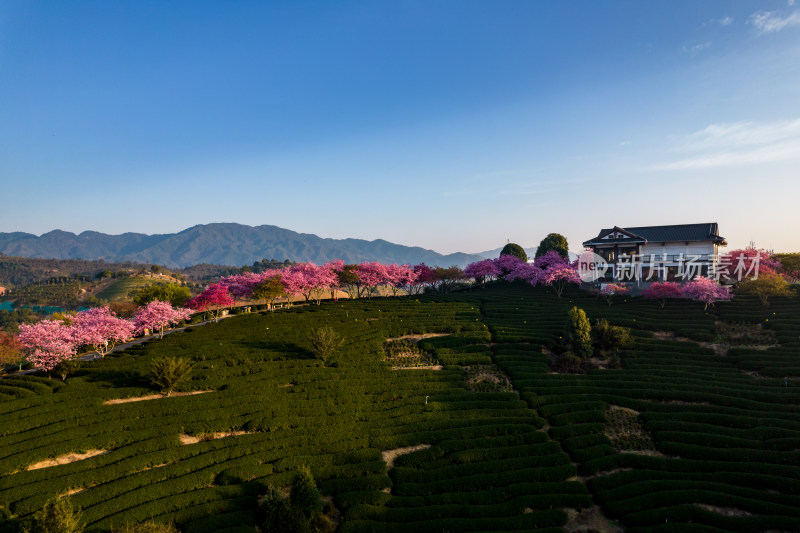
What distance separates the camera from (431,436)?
20797mm

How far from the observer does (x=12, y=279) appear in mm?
Result: 198500

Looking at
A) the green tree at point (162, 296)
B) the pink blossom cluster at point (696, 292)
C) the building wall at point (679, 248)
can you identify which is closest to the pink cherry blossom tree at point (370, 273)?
the green tree at point (162, 296)

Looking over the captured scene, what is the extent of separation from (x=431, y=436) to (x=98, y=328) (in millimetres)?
29994

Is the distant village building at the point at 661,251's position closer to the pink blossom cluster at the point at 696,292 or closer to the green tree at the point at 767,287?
the pink blossom cluster at the point at 696,292

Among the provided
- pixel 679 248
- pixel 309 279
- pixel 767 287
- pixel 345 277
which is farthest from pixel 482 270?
pixel 767 287

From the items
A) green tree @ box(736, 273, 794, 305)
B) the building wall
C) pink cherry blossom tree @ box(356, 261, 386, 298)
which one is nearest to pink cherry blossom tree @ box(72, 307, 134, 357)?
pink cherry blossom tree @ box(356, 261, 386, 298)

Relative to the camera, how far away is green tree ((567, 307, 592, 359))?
32.3m

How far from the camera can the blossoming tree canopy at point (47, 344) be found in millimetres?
28719

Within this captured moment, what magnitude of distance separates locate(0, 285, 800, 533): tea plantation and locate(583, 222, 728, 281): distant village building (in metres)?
19.4

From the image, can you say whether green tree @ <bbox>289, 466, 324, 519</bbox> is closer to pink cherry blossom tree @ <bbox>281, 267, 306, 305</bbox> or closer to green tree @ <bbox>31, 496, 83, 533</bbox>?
green tree @ <bbox>31, 496, 83, 533</bbox>

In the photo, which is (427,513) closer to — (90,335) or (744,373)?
(744,373)

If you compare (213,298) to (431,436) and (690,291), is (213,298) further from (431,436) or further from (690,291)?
(690,291)

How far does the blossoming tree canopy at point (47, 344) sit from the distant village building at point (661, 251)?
62550 mm

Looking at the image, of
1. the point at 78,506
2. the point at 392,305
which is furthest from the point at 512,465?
the point at 392,305
